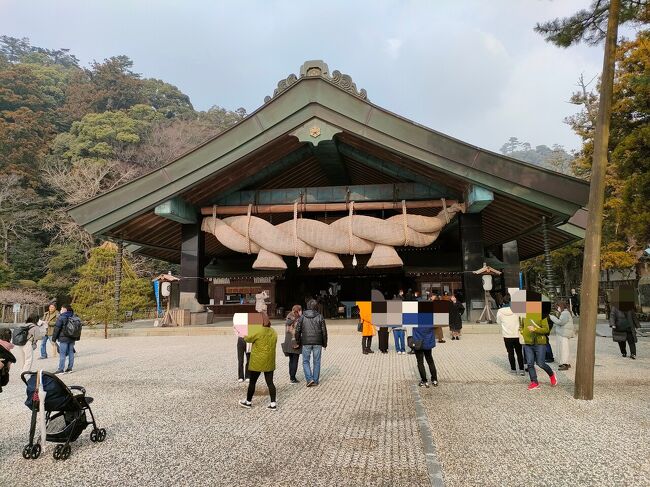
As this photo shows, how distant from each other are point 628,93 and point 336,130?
9895 mm

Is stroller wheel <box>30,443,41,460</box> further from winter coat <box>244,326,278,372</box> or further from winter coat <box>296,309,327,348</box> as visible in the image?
winter coat <box>296,309,327,348</box>

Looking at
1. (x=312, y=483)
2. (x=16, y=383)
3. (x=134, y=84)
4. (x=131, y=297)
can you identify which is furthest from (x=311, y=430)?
(x=134, y=84)

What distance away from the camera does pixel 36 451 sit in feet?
13.5

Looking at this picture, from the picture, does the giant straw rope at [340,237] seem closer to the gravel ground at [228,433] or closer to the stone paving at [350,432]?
the gravel ground at [228,433]

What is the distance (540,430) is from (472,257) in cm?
1063

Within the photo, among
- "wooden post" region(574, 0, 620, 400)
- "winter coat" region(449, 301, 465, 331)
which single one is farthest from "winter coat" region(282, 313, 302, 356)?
"winter coat" region(449, 301, 465, 331)

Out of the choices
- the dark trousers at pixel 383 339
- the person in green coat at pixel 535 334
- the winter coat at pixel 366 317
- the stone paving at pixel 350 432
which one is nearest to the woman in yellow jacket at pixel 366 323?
the winter coat at pixel 366 317

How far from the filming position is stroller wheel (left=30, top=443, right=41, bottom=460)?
162 inches

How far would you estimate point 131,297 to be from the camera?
23.3 metres

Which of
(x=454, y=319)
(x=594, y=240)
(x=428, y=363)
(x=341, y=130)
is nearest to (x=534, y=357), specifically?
(x=428, y=363)

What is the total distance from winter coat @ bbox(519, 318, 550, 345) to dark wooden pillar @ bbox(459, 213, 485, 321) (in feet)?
26.6

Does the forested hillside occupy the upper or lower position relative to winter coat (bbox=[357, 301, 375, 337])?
upper

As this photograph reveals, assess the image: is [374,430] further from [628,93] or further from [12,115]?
[12,115]

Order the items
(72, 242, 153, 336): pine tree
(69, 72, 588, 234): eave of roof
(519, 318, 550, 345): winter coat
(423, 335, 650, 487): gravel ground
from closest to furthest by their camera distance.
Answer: (423, 335, 650, 487): gravel ground < (519, 318, 550, 345): winter coat < (69, 72, 588, 234): eave of roof < (72, 242, 153, 336): pine tree
